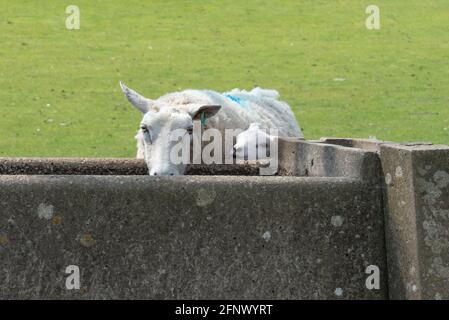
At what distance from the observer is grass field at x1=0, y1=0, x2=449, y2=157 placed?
68.8 feet

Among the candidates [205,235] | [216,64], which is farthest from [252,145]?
[216,64]

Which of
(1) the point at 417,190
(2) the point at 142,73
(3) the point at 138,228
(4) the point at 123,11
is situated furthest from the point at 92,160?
(4) the point at 123,11

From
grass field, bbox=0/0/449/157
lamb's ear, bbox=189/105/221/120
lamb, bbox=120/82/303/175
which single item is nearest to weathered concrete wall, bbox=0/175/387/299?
lamb, bbox=120/82/303/175

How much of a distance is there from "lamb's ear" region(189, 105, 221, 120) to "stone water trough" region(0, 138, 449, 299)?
5.10m

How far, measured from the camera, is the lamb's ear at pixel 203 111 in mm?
9883

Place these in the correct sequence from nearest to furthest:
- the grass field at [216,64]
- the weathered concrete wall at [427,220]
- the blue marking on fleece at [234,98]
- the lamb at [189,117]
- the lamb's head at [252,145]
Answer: the weathered concrete wall at [427,220]
the lamb's head at [252,145]
the lamb at [189,117]
the blue marking on fleece at [234,98]
the grass field at [216,64]

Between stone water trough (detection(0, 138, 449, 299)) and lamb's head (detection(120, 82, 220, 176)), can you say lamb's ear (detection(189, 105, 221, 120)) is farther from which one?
stone water trough (detection(0, 138, 449, 299))

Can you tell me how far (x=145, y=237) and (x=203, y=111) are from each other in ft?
17.3

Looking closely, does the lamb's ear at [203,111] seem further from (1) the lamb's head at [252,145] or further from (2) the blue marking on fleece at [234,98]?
(2) the blue marking on fleece at [234,98]

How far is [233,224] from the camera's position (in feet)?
15.6

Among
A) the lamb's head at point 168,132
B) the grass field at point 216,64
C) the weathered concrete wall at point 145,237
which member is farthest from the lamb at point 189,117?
the grass field at point 216,64

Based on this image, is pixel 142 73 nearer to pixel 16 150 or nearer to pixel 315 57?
pixel 315 57

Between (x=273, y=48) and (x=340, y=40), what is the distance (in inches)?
76.6

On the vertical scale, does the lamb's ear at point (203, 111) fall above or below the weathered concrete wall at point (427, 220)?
above
